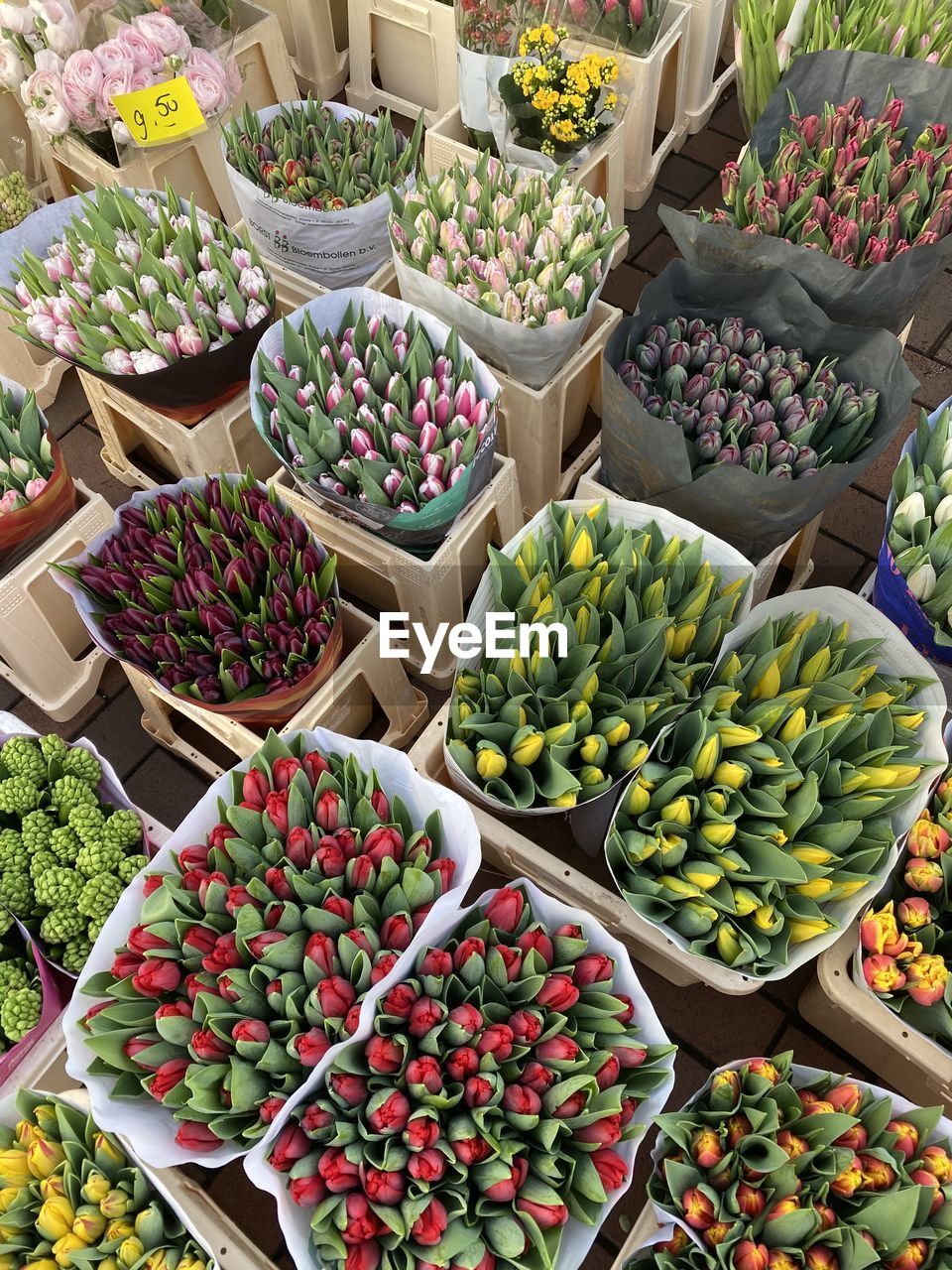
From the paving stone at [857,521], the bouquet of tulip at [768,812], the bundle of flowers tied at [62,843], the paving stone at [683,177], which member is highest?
the paving stone at [683,177]

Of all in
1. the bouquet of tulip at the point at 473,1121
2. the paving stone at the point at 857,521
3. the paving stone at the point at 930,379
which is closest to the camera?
the bouquet of tulip at the point at 473,1121

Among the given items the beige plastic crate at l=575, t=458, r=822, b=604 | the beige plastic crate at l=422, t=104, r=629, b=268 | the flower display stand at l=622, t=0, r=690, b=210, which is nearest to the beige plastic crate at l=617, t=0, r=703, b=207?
the flower display stand at l=622, t=0, r=690, b=210

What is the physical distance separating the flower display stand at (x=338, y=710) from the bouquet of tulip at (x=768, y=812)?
583mm

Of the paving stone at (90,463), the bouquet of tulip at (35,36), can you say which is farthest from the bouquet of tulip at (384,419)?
the bouquet of tulip at (35,36)

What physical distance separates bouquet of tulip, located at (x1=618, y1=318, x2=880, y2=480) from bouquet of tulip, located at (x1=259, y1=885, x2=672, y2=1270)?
34.5 inches

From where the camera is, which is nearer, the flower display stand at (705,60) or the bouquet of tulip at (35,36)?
the bouquet of tulip at (35,36)

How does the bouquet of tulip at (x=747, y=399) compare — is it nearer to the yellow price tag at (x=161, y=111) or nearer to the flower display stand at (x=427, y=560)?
the flower display stand at (x=427, y=560)

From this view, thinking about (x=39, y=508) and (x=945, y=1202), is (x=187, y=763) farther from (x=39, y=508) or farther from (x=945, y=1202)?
(x=945, y=1202)

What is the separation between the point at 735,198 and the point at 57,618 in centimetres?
162

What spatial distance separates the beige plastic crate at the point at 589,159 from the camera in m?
2.14

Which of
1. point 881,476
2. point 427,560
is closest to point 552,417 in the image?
point 427,560

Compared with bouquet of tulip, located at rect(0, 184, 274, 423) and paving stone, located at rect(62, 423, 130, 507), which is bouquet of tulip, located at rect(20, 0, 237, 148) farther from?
paving stone, located at rect(62, 423, 130, 507)

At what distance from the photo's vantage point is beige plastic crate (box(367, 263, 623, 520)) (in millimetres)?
1852

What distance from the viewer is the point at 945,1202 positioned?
3.62 feet
